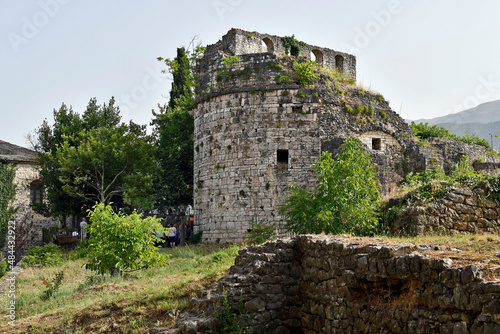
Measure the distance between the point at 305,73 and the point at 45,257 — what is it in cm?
1180

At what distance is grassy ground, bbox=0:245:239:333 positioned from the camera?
9648mm

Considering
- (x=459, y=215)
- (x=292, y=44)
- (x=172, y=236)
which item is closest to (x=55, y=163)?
(x=172, y=236)

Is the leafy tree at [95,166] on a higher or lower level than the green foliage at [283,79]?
lower

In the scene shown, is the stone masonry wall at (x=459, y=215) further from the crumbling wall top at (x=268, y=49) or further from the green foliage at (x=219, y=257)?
the crumbling wall top at (x=268, y=49)

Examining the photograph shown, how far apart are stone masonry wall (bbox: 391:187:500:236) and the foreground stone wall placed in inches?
124

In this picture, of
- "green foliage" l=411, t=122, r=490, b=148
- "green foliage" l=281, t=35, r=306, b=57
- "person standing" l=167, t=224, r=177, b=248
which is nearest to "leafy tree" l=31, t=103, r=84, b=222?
"person standing" l=167, t=224, r=177, b=248

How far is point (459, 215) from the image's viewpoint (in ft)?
35.3

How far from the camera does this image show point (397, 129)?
59.9 feet

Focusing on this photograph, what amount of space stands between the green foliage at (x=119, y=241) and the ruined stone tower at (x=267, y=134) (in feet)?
14.1

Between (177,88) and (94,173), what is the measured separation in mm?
8401

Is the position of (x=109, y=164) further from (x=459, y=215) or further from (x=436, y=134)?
(x=459, y=215)

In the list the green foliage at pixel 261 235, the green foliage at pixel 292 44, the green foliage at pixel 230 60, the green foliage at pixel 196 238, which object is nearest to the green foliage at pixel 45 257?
the green foliage at pixel 196 238

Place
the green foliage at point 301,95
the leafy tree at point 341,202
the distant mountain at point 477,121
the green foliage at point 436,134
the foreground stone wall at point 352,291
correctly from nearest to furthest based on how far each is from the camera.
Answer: the foreground stone wall at point 352,291 < the leafy tree at point 341,202 < the green foliage at point 301,95 < the green foliage at point 436,134 < the distant mountain at point 477,121

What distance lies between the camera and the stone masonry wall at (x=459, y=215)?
10.7 metres
